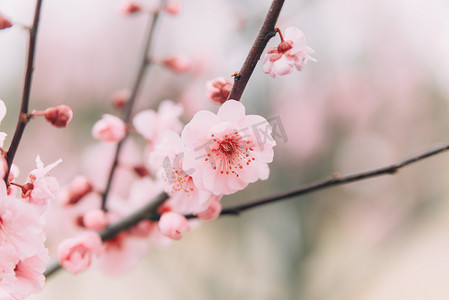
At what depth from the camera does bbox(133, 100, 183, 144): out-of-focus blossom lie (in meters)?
0.63

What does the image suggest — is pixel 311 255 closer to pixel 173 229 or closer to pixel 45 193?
pixel 173 229

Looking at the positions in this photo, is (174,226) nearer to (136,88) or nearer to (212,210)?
(212,210)

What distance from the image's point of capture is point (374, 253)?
147 cm

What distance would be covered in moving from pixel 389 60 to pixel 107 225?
5.29ft

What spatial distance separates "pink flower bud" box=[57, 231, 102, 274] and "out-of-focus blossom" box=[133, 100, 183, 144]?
0.18 metres

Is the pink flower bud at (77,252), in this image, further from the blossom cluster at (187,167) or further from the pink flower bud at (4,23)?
the pink flower bud at (4,23)

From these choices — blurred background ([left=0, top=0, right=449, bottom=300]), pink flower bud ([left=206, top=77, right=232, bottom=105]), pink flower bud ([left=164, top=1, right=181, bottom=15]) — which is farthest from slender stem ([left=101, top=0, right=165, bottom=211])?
blurred background ([left=0, top=0, right=449, bottom=300])

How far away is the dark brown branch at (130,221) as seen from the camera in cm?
52

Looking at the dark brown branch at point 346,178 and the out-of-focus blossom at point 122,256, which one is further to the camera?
the out-of-focus blossom at point 122,256

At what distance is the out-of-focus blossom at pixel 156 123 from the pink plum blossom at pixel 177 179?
138mm

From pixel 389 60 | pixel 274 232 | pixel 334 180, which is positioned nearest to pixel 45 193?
pixel 334 180

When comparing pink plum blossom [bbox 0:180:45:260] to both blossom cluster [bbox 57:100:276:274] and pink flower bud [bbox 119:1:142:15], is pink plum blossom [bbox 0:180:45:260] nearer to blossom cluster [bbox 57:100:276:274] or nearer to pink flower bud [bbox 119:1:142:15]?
blossom cluster [bbox 57:100:276:274]

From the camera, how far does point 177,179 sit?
0.46m

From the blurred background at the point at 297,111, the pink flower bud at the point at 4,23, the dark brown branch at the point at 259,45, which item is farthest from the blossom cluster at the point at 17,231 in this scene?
the blurred background at the point at 297,111
